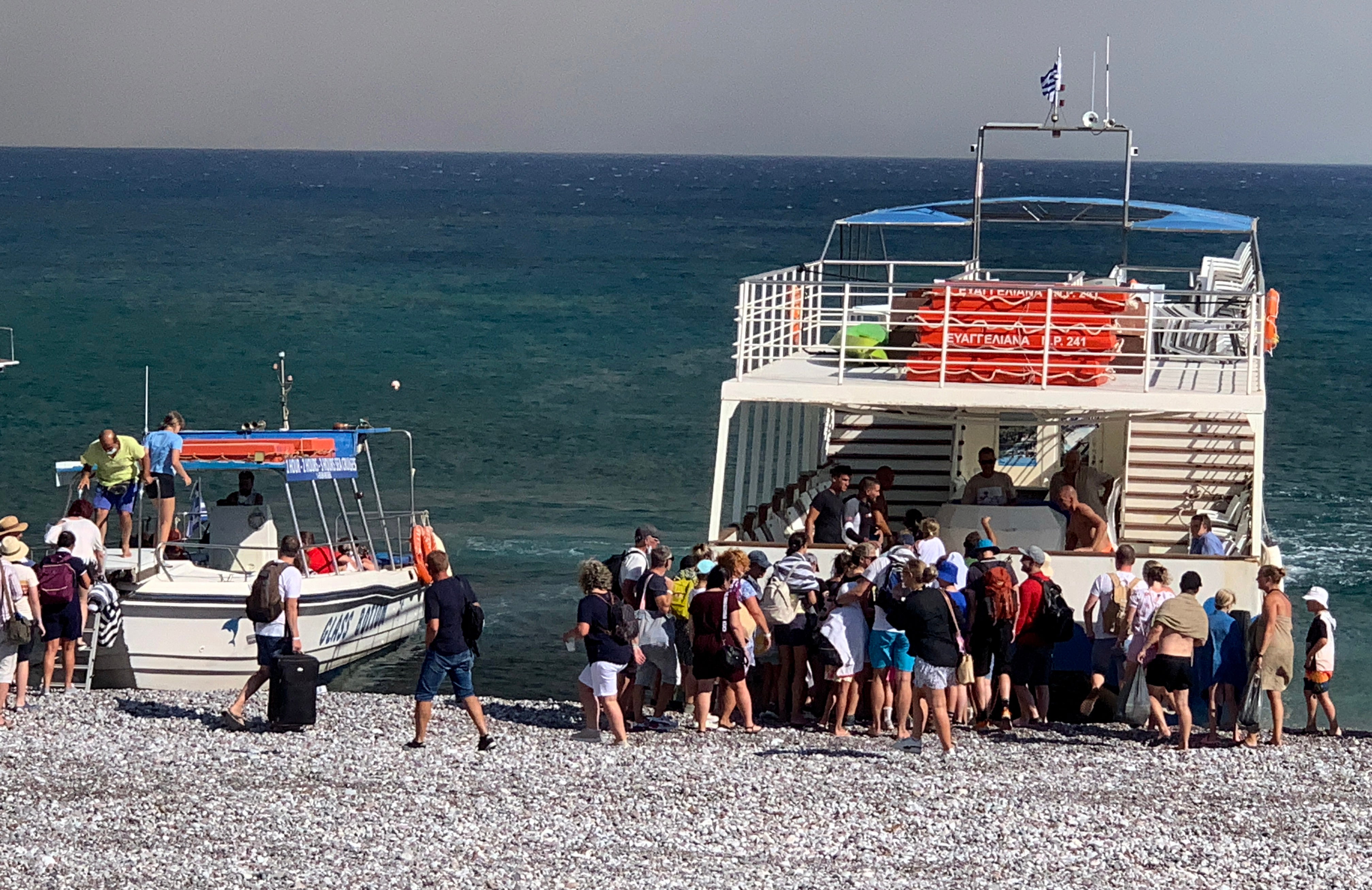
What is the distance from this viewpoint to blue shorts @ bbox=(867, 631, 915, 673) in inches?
488

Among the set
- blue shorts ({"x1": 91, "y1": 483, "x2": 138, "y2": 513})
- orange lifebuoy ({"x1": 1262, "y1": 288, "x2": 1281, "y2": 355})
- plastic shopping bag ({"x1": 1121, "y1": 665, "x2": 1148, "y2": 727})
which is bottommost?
plastic shopping bag ({"x1": 1121, "y1": 665, "x2": 1148, "y2": 727})

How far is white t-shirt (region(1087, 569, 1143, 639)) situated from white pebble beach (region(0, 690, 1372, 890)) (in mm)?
718

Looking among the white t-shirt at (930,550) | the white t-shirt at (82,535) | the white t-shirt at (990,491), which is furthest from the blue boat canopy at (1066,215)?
the white t-shirt at (82,535)

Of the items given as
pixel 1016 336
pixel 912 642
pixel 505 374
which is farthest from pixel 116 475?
pixel 505 374

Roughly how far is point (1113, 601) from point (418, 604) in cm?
899

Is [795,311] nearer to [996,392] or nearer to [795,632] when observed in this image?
[996,392]

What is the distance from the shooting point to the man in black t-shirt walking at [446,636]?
11.9 metres

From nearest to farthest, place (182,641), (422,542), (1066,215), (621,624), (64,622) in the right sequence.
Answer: (621,624) → (64,622) → (182,641) → (422,542) → (1066,215)

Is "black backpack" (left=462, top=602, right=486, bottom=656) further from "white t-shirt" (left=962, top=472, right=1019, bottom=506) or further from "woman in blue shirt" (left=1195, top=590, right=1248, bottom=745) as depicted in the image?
"white t-shirt" (left=962, top=472, right=1019, bottom=506)

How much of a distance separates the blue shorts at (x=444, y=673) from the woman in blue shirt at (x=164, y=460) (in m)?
4.64

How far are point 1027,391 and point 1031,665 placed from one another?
2.84 m

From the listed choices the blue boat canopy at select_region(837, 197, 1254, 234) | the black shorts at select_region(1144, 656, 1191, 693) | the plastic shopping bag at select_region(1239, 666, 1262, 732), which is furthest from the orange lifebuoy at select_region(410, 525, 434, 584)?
the plastic shopping bag at select_region(1239, 666, 1262, 732)

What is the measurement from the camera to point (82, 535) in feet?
47.1

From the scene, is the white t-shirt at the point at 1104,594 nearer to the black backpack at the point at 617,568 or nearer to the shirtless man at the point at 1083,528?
the shirtless man at the point at 1083,528
